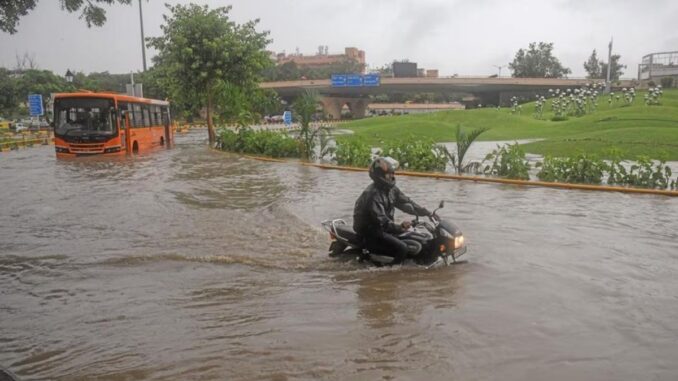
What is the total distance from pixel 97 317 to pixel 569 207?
8625 millimetres

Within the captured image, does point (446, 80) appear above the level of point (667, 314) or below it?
above

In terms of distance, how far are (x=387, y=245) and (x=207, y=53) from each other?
74.7 ft

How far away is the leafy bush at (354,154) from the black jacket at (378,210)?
10459mm

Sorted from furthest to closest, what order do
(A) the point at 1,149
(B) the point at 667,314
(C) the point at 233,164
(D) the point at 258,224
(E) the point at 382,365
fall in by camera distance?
(A) the point at 1,149 < (C) the point at 233,164 < (D) the point at 258,224 < (B) the point at 667,314 < (E) the point at 382,365

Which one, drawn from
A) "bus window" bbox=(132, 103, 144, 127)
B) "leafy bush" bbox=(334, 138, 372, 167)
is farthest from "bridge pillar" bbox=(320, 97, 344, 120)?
"leafy bush" bbox=(334, 138, 372, 167)

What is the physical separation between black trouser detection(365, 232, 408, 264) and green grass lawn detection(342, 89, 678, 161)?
8.90 m

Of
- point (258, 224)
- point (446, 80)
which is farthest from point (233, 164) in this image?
point (446, 80)

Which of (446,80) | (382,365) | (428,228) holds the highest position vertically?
(446,80)

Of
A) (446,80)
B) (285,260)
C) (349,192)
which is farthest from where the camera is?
(446,80)

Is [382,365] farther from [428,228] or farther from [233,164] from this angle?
[233,164]

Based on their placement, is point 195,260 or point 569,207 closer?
point 195,260

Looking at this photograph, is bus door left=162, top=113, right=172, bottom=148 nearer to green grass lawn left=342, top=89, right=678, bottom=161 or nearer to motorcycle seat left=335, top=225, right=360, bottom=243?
green grass lawn left=342, top=89, right=678, bottom=161

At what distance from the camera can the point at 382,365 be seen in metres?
4.46

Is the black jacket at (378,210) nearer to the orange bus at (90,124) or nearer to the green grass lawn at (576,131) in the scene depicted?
the green grass lawn at (576,131)
